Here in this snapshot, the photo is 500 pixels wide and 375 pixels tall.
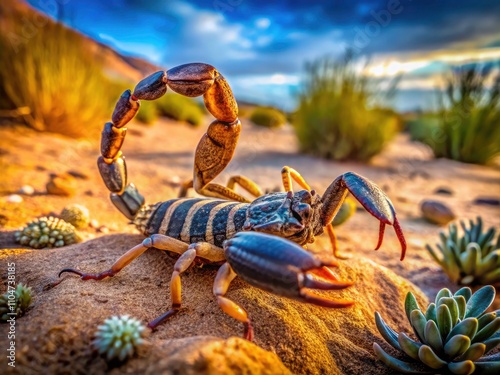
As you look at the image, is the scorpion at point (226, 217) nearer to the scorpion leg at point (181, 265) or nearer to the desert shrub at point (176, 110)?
the scorpion leg at point (181, 265)

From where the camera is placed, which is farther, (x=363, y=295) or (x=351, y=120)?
(x=351, y=120)

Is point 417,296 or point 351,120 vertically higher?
point 351,120

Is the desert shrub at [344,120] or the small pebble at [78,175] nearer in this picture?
the small pebble at [78,175]

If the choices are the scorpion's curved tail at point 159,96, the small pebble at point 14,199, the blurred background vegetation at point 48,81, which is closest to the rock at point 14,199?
the small pebble at point 14,199

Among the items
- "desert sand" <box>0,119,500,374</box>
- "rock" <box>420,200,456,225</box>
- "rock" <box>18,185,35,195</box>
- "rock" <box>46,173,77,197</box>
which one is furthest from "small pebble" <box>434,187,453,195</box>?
"rock" <box>18,185,35,195</box>

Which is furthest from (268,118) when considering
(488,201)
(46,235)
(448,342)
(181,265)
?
(448,342)

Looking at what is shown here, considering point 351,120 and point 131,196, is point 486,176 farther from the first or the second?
point 131,196

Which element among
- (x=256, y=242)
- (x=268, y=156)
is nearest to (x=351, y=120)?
(x=268, y=156)
